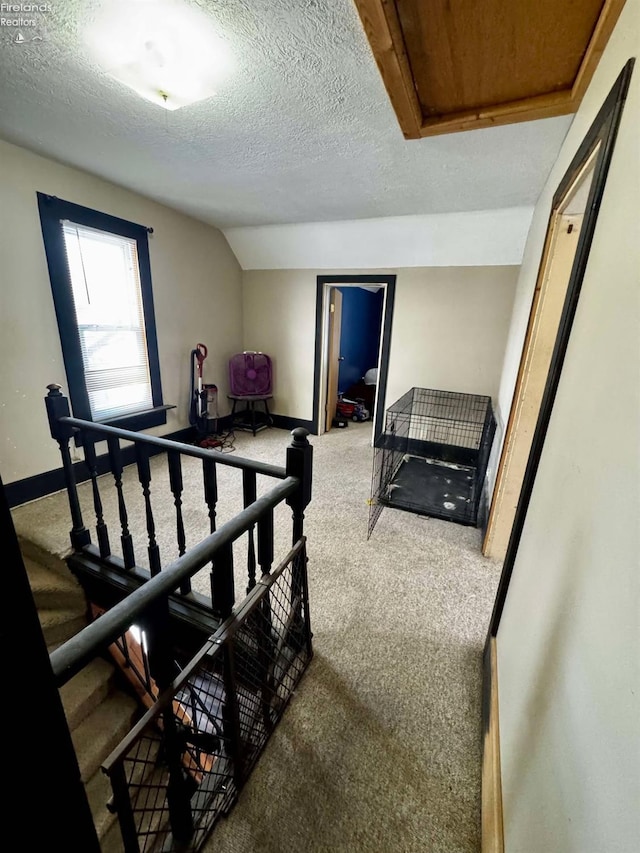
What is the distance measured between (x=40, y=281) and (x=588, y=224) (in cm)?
318

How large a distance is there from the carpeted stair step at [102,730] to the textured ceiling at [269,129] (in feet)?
10.6

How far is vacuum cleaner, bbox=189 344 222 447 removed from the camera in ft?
12.4

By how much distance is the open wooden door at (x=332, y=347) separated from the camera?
4238mm

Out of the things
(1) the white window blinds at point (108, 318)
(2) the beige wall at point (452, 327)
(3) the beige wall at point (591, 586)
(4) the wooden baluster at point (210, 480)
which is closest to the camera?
(3) the beige wall at point (591, 586)

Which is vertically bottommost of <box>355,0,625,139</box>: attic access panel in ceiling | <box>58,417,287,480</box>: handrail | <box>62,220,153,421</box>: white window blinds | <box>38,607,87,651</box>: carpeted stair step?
Answer: <box>38,607,87,651</box>: carpeted stair step

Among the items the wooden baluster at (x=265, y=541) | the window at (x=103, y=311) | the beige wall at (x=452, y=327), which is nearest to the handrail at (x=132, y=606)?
the wooden baluster at (x=265, y=541)

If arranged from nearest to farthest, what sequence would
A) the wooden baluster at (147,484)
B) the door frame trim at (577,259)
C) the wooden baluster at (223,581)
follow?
1. the door frame trim at (577,259)
2. the wooden baluster at (223,581)
3. the wooden baluster at (147,484)

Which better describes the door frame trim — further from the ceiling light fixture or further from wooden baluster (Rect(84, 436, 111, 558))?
wooden baluster (Rect(84, 436, 111, 558))

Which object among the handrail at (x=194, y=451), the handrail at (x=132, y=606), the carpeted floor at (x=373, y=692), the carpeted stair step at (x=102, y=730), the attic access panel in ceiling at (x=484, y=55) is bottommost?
the carpeted stair step at (x=102, y=730)

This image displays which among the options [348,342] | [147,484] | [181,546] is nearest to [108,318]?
[147,484]

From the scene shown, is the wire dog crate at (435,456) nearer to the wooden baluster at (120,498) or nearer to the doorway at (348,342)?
the doorway at (348,342)

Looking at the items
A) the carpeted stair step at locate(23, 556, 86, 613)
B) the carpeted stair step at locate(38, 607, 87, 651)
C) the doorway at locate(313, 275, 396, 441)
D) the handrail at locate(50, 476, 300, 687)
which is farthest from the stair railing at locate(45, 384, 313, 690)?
the doorway at locate(313, 275, 396, 441)

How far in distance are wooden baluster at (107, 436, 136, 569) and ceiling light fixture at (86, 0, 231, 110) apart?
5.21 ft

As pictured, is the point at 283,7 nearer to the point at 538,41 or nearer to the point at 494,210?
the point at 538,41
